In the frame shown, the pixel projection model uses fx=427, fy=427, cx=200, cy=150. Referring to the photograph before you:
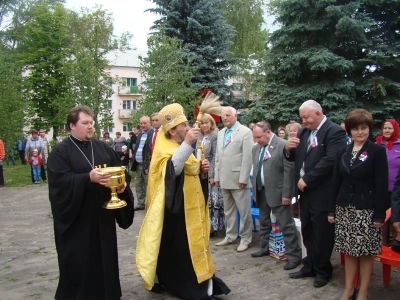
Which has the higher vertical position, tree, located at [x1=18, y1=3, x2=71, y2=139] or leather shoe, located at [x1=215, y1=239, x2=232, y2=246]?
tree, located at [x1=18, y1=3, x2=71, y2=139]

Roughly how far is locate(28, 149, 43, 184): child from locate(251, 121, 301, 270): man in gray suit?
10.9m

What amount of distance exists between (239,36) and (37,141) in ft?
50.5

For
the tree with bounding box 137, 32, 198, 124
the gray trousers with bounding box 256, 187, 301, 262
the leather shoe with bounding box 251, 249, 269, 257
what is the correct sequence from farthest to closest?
the tree with bounding box 137, 32, 198, 124 → the leather shoe with bounding box 251, 249, 269, 257 → the gray trousers with bounding box 256, 187, 301, 262

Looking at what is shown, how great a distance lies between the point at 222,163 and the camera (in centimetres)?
657

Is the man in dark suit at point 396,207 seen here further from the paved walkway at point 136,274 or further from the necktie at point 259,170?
the necktie at point 259,170

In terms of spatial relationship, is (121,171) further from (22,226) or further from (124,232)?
(22,226)

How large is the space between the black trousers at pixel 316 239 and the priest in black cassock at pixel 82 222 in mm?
2167

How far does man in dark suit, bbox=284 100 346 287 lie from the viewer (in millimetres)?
4742

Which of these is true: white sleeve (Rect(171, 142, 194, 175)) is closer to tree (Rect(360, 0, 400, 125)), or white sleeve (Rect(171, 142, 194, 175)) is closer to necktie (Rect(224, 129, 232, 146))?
necktie (Rect(224, 129, 232, 146))

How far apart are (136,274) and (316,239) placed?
2.30m

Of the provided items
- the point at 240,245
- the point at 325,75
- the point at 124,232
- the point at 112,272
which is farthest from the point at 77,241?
the point at 325,75

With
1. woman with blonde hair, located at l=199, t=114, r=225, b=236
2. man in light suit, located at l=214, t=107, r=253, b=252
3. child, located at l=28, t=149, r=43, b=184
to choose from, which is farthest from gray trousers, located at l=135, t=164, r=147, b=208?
child, located at l=28, t=149, r=43, b=184

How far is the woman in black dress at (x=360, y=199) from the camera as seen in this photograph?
403cm

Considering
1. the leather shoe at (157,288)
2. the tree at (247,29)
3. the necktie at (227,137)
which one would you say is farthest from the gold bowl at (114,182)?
the tree at (247,29)
